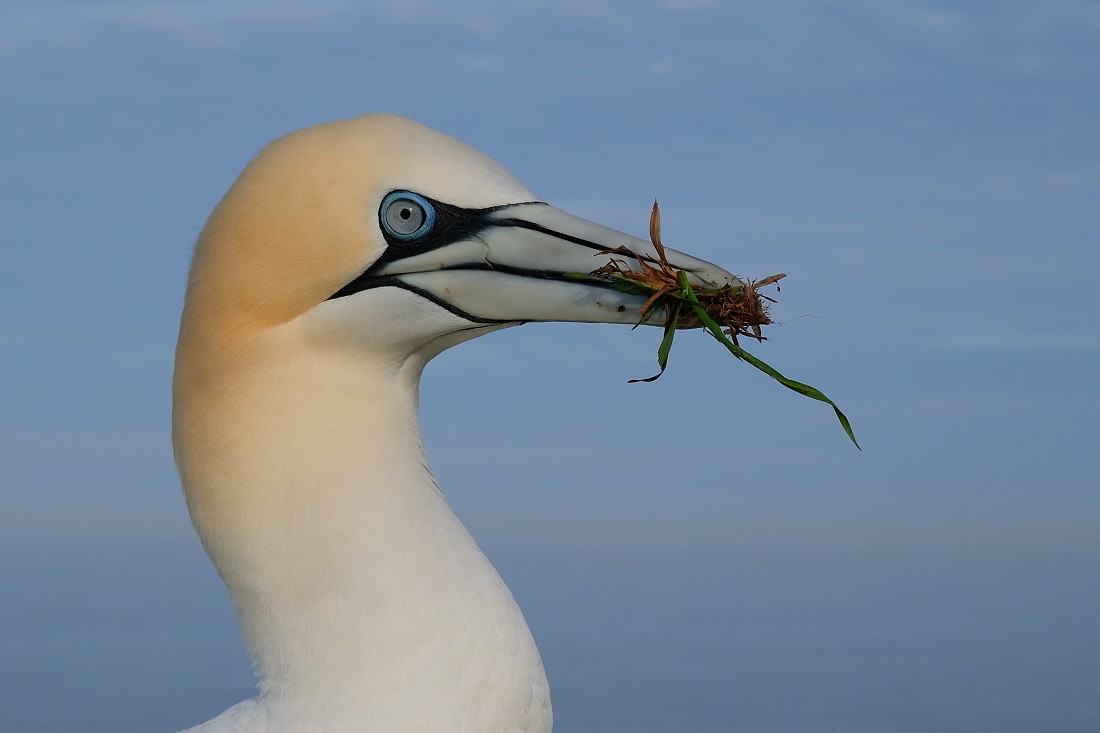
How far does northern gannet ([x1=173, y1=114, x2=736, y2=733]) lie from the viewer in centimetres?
361

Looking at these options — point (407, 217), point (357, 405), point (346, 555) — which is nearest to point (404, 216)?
point (407, 217)

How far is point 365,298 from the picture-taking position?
3725mm

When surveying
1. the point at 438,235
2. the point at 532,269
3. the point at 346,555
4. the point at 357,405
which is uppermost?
the point at 438,235

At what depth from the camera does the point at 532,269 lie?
150 inches

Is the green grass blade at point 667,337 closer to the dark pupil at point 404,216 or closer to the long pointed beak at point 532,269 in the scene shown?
the long pointed beak at point 532,269

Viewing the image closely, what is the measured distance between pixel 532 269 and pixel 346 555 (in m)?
0.98

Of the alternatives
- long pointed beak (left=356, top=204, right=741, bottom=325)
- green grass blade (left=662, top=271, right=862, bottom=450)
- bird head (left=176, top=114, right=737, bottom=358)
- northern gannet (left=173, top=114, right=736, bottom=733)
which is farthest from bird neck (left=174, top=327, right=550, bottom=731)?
green grass blade (left=662, top=271, right=862, bottom=450)

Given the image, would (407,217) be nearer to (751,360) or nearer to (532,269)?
(532,269)

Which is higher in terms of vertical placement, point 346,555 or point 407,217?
point 407,217

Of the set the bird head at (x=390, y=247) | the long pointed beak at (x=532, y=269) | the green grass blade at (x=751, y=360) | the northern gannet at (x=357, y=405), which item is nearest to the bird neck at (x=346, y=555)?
the northern gannet at (x=357, y=405)

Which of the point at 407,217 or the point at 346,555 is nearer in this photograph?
the point at 346,555

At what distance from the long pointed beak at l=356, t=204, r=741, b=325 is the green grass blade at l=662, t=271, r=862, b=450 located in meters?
0.06

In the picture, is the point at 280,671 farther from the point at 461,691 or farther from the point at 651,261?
the point at 651,261

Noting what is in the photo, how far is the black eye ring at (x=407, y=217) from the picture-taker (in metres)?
3.73
